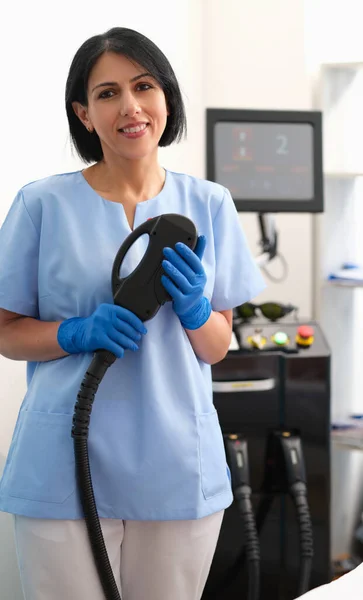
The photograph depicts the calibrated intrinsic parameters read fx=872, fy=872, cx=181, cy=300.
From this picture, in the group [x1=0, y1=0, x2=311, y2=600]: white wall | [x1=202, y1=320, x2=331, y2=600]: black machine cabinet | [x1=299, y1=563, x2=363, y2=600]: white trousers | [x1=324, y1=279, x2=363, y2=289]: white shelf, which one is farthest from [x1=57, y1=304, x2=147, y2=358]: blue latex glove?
[x1=324, y1=279, x2=363, y2=289]: white shelf

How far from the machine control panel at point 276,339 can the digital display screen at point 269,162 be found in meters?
0.38

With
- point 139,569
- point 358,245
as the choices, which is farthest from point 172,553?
point 358,245

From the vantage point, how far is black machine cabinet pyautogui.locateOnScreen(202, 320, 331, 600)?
2408 millimetres

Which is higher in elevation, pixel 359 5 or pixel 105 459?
pixel 359 5

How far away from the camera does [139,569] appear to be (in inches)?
56.2

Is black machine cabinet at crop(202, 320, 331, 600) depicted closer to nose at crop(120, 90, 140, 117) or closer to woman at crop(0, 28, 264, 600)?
woman at crop(0, 28, 264, 600)

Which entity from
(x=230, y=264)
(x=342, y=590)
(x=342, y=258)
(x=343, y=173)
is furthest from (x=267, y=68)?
(x=342, y=590)

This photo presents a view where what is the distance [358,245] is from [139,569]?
6.97 feet

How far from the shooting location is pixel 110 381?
4.66ft

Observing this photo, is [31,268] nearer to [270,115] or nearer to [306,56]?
[270,115]

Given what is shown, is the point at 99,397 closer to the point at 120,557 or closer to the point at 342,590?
the point at 120,557

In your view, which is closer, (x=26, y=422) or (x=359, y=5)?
(x=26, y=422)

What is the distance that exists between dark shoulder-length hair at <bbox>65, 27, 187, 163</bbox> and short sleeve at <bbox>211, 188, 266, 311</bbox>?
0.17 m

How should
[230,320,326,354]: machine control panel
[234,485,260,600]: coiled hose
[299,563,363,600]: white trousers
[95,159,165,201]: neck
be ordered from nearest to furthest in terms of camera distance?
[299,563,363,600]: white trousers < [95,159,165,201]: neck < [234,485,260,600]: coiled hose < [230,320,326,354]: machine control panel
